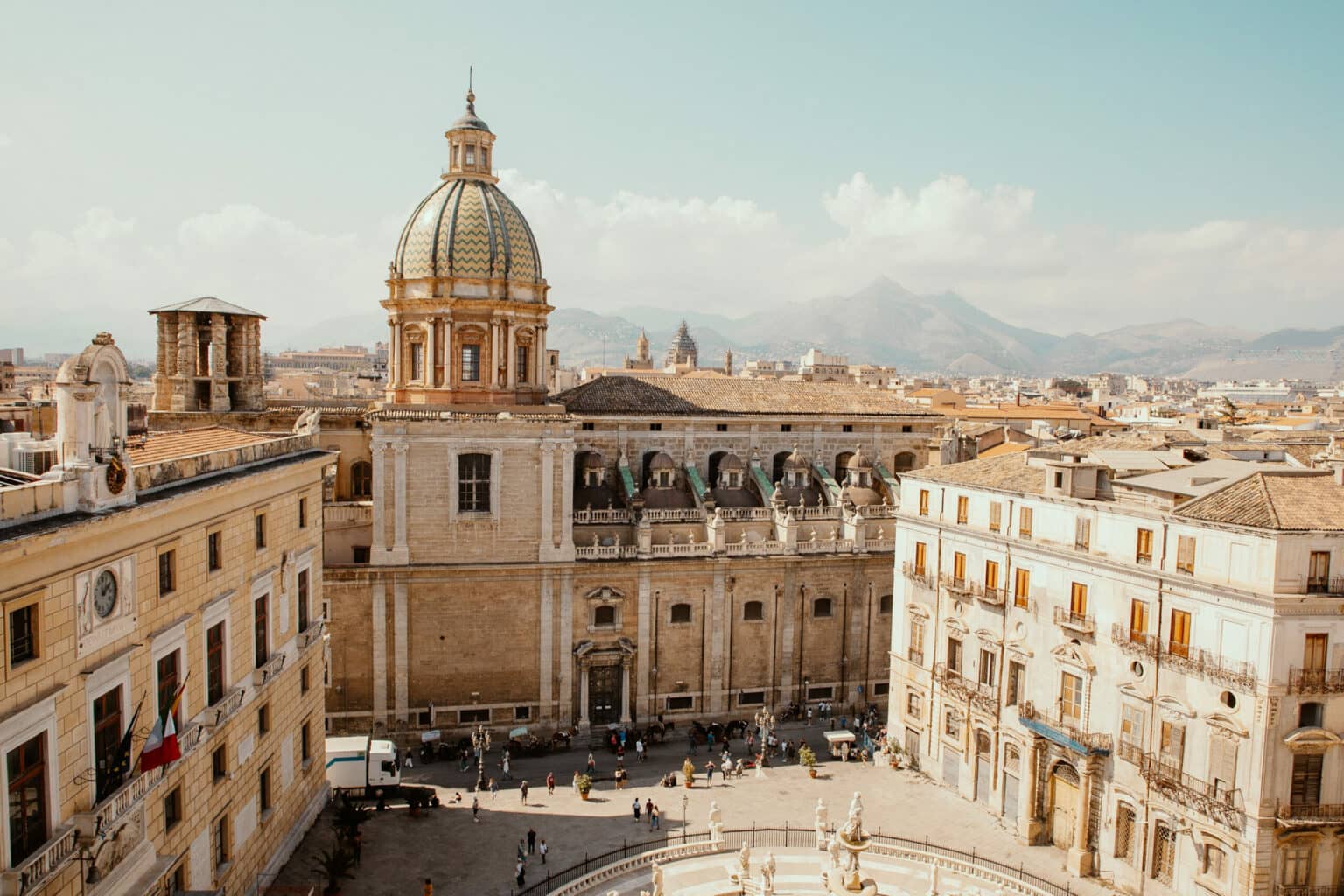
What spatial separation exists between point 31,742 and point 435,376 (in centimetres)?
2852

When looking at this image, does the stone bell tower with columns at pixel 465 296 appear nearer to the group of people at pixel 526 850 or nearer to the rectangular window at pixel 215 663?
the group of people at pixel 526 850

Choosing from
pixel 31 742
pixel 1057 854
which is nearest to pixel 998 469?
pixel 1057 854

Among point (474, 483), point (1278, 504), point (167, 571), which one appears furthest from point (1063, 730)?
point (167, 571)

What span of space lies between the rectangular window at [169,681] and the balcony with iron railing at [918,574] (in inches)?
1008

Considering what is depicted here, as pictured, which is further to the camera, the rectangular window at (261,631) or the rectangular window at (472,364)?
the rectangular window at (472,364)

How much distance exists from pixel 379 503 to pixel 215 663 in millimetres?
16906

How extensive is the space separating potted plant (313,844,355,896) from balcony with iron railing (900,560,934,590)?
2167 cm

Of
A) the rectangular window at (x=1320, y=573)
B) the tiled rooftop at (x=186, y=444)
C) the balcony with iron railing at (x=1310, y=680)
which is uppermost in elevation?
the tiled rooftop at (x=186, y=444)

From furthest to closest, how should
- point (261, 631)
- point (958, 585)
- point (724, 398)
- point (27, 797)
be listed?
point (724, 398) < point (958, 585) < point (261, 631) < point (27, 797)

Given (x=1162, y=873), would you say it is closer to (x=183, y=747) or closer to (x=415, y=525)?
(x=183, y=747)

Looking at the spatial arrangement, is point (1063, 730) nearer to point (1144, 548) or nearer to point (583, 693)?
point (1144, 548)

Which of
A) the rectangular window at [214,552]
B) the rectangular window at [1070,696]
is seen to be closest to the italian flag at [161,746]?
the rectangular window at [214,552]

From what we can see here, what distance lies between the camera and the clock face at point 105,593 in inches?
688

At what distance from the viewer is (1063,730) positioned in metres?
30.8
